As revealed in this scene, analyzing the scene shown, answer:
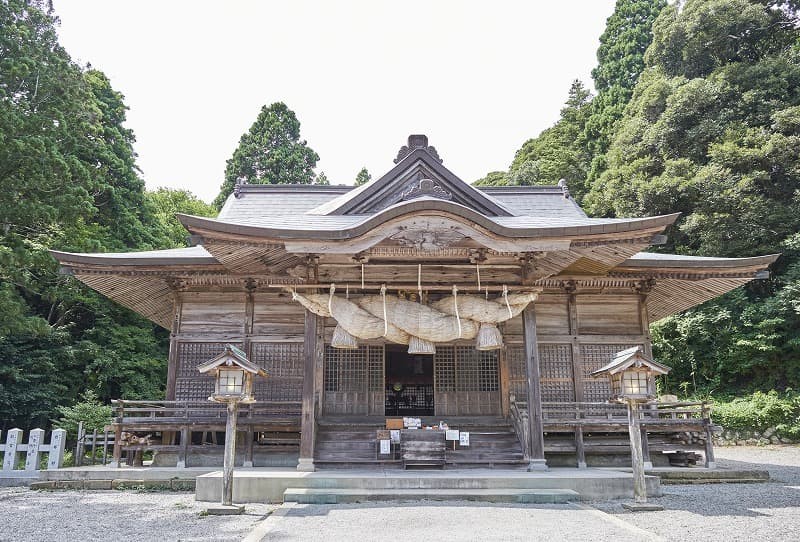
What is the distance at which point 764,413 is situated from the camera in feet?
60.0

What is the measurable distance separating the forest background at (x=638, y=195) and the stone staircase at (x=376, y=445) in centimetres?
933

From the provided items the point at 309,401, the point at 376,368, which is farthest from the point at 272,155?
the point at 309,401

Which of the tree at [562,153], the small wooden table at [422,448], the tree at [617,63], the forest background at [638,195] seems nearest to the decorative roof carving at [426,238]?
the small wooden table at [422,448]

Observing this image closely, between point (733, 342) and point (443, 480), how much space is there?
1727 cm

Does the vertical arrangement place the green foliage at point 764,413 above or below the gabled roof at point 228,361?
below

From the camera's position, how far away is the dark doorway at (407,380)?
15.5 m

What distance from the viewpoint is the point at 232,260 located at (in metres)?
9.74

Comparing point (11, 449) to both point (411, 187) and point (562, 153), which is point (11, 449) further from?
point (562, 153)

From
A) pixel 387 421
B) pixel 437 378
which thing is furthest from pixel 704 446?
pixel 387 421

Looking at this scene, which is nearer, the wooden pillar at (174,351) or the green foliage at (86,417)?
the wooden pillar at (174,351)

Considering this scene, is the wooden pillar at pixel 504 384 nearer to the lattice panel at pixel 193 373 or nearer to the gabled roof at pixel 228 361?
the lattice panel at pixel 193 373

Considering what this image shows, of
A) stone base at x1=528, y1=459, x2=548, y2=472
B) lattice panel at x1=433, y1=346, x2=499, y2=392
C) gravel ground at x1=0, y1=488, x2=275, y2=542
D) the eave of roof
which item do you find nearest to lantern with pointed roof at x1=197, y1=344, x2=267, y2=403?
gravel ground at x1=0, y1=488, x2=275, y2=542

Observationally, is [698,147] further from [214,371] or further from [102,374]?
[102,374]

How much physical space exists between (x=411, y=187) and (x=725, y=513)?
7.42 m
